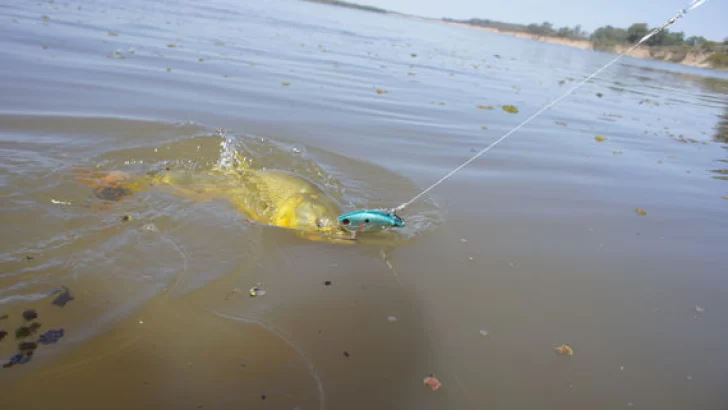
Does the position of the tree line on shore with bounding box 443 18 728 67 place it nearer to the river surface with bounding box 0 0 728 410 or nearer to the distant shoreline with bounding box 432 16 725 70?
the distant shoreline with bounding box 432 16 725 70

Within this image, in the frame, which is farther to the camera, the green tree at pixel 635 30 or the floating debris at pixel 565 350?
the green tree at pixel 635 30

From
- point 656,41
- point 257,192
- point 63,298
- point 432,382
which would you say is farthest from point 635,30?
point 63,298

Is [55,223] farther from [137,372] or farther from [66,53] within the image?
[66,53]

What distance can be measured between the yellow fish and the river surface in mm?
198

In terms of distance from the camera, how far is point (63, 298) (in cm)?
254

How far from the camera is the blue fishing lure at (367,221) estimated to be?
11.4 ft

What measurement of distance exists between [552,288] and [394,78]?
1015 centimetres

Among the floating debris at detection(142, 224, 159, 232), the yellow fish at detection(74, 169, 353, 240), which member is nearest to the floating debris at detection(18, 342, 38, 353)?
the floating debris at detection(142, 224, 159, 232)

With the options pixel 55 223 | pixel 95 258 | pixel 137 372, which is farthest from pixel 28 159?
pixel 137 372

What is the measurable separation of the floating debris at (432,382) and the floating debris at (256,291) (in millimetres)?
1245

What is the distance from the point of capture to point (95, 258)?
2.98 m

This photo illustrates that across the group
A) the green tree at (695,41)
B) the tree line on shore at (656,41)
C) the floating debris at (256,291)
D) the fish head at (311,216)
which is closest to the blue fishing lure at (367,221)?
the fish head at (311,216)

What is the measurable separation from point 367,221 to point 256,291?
1.13 m

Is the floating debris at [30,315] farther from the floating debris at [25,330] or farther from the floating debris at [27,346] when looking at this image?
the floating debris at [27,346]
